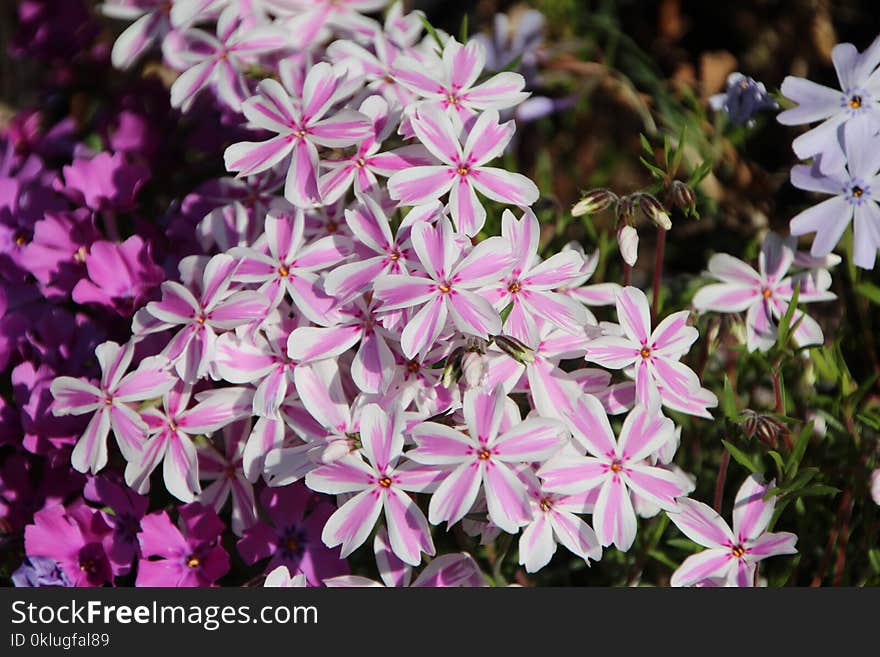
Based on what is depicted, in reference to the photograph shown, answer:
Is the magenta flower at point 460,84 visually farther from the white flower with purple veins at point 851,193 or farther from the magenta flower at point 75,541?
the magenta flower at point 75,541

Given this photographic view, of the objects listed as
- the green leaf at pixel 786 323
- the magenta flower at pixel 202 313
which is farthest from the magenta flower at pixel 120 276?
the green leaf at pixel 786 323

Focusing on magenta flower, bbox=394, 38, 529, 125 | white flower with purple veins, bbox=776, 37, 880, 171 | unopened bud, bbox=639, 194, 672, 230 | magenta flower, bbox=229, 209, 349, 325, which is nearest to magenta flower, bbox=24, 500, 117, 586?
magenta flower, bbox=229, 209, 349, 325

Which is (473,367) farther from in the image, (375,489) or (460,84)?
(460,84)

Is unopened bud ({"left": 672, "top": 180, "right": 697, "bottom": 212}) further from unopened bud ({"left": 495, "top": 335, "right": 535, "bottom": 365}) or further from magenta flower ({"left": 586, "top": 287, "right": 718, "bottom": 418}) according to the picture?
unopened bud ({"left": 495, "top": 335, "right": 535, "bottom": 365})

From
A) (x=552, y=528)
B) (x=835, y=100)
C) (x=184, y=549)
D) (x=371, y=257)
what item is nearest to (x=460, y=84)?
(x=371, y=257)

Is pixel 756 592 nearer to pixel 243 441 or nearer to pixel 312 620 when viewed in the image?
pixel 312 620

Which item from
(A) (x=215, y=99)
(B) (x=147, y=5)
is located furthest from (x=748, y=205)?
(B) (x=147, y=5)
